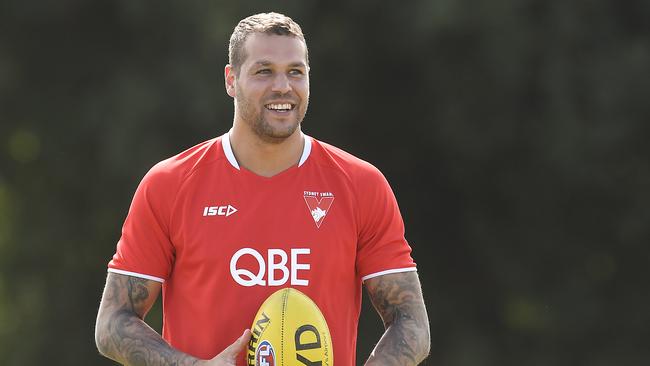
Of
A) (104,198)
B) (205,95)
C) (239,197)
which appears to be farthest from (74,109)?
(239,197)

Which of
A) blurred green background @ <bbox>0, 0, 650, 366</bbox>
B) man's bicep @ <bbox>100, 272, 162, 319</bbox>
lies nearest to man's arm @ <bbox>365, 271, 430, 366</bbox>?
man's bicep @ <bbox>100, 272, 162, 319</bbox>

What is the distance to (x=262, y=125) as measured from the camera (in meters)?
4.60

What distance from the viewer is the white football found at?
168 inches

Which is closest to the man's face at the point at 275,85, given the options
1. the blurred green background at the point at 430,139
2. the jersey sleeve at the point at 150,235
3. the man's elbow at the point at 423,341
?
the jersey sleeve at the point at 150,235

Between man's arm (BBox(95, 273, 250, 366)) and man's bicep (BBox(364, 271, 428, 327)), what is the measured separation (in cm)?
70

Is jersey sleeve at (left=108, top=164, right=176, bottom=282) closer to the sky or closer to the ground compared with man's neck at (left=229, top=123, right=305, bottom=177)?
closer to the ground

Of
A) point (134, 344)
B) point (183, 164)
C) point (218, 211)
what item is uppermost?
point (183, 164)

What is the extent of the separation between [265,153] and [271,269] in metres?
0.44

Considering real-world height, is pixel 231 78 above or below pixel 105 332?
above

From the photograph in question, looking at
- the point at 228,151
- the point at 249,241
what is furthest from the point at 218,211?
the point at 228,151

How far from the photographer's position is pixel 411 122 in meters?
12.6

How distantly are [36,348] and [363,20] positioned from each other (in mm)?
4846

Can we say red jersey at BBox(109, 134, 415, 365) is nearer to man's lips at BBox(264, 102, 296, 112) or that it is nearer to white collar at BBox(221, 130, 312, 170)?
white collar at BBox(221, 130, 312, 170)

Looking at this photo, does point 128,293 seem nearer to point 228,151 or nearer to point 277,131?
point 228,151
